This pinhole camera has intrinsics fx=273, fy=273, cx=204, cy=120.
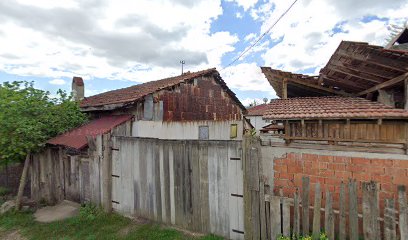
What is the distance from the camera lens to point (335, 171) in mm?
4863

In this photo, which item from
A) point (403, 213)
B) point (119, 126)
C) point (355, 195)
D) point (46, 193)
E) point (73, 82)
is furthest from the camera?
point (73, 82)

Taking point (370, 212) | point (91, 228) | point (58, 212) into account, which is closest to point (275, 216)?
point (370, 212)

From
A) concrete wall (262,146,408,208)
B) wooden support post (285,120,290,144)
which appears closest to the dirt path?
concrete wall (262,146,408,208)

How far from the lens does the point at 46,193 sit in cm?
950

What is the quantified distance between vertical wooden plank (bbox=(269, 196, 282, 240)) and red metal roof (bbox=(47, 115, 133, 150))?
5.43 metres

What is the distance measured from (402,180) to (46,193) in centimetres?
1020

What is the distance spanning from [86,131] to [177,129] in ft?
10.7

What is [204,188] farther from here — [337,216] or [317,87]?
[317,87]

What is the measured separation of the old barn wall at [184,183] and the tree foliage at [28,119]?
3342 mm

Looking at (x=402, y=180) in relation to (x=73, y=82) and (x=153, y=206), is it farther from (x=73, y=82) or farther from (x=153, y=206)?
(x=73, y=82)

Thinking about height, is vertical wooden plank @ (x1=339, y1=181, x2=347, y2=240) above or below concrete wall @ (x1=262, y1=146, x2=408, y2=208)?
below

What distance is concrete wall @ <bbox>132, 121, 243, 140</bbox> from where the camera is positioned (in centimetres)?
932

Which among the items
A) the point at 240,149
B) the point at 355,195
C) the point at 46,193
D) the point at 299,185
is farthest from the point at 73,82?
the point at 355,195

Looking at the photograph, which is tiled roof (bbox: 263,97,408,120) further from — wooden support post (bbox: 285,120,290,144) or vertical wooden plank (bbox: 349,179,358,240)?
vertical wooden plank (bbox: 349,179,358,240)
